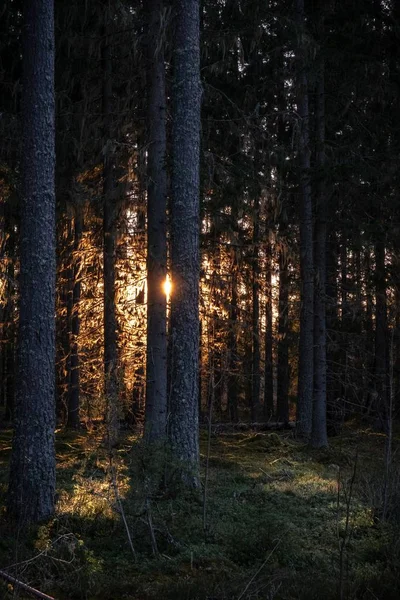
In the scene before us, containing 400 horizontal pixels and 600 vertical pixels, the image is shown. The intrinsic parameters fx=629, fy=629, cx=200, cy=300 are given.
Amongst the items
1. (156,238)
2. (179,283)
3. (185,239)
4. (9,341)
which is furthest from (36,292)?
(9,341)

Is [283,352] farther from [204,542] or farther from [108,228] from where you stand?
[204,542]

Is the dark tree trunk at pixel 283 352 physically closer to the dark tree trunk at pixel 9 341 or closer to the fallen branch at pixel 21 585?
the dark tree trunk at pixel 9 341

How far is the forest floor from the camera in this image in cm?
580

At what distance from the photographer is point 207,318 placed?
52.6 ft

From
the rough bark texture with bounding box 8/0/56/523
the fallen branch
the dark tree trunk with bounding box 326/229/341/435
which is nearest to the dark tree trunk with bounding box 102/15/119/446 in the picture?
the rough bark texture with bounding box 8/0/56/523

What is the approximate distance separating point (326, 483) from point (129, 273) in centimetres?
672

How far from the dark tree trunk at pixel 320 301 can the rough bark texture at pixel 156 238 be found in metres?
4.40

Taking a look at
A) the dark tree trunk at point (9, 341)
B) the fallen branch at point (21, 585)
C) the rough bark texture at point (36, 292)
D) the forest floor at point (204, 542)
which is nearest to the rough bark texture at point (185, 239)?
the forest floor at point (204, 542)

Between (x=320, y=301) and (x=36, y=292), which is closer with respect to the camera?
(x=36, y=292)

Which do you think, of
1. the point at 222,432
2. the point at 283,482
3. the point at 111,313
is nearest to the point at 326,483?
the point at 283,482

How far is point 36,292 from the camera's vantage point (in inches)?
324

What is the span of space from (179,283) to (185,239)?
0.73m

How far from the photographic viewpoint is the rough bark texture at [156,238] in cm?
1265

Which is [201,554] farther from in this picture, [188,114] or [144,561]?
[188,114]
